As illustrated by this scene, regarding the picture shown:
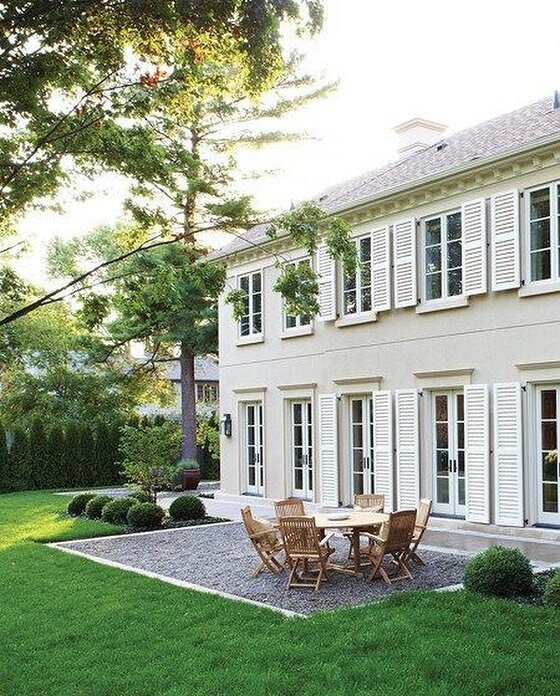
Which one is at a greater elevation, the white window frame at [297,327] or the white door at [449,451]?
the white window frame at [297,327]

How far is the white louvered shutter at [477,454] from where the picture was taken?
43.8ft

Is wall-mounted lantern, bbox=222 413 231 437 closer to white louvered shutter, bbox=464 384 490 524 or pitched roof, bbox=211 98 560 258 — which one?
pitched roof, bbox=211 98 560 258

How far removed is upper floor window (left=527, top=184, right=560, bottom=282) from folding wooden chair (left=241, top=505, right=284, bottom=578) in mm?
6086

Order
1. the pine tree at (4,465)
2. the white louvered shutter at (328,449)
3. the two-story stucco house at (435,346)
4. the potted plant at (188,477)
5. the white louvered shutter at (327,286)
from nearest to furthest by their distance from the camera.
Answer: the two-story stucco house at (435,346) < the white louvered shutter at (328,449) < the white louvered shutter at (327,286) < the potted plant at (188,477) < the pine tree at (4,465)

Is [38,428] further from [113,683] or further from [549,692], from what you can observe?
[549,692]

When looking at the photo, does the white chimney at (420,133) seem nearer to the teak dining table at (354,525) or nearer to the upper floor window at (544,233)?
the upper floor window at (544,233)

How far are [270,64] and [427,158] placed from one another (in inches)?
434

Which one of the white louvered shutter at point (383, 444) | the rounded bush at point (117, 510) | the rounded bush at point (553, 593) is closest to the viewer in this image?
the rounded bush at point (553, 593)

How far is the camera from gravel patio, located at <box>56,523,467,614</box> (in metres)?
9.00

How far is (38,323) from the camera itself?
31.6 meters

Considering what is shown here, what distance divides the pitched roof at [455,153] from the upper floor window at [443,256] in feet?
2.95

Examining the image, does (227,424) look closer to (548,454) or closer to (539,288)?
(548,454)

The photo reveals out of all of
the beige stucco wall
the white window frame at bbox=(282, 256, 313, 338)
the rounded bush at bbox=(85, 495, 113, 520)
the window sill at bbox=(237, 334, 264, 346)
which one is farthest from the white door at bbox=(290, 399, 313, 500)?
the rounded bush at bbox=(85, 495, 113, 520)

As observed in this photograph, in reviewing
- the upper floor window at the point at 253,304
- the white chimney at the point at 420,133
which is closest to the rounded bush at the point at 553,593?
the upper floor window at the point at 253,304
